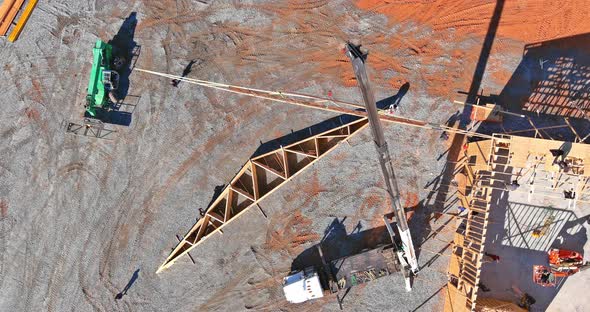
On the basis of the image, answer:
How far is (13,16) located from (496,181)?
2165 cm

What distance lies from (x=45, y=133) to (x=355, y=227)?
1366 centimetres

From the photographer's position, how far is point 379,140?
12.3 m

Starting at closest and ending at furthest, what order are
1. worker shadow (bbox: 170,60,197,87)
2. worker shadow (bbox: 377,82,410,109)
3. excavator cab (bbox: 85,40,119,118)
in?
excavator cab (bbox: 85,40,119,118) < worker shadow (bbox: 377,82,410,109) < worker shadow (bbox: 170,60,197,87)

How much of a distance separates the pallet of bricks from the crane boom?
45.3 ft

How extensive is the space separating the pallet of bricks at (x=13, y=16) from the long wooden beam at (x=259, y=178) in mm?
11193

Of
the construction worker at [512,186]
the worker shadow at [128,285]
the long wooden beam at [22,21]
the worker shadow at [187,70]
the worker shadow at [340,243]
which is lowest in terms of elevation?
the worker shadow at [128,285]

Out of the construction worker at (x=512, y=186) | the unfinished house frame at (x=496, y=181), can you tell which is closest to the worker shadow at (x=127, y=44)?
the unfinished house frame at (x=496, y=181)

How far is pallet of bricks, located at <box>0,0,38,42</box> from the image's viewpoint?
1550 centimetres

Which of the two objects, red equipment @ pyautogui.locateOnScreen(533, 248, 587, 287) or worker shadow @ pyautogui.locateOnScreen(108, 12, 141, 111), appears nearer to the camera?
red equipment @ pyautogui.locateOnScreen(533, 248, 587, 287)

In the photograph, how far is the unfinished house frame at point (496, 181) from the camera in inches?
537

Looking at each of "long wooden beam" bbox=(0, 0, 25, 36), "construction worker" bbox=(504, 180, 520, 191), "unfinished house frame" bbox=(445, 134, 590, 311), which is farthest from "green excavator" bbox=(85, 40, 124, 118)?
"construction worker" bbox=(504, 180, 520, 191)

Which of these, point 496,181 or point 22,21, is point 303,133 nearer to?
point 496,181

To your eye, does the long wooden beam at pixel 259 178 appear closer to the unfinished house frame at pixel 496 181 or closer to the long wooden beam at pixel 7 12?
the unfinished house frame at pixel 496 181

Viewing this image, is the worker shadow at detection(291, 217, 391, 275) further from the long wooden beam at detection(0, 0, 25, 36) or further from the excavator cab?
the long wooden beam at detection(0, 0, 25, 36)
